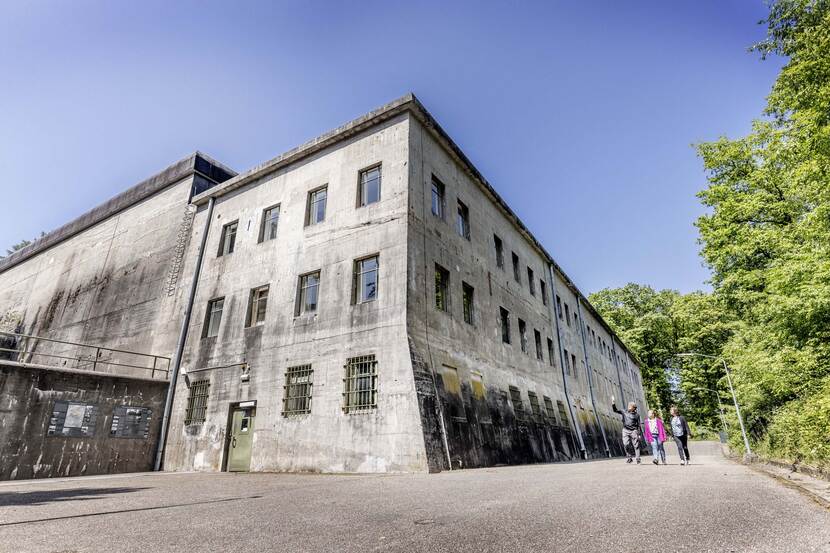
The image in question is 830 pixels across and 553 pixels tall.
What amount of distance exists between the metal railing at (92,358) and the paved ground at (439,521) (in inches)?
457

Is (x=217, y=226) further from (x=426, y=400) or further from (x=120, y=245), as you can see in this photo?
(x=426, y=400)

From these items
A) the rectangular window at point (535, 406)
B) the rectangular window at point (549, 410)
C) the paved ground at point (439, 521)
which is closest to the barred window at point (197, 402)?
the paved ground at point (439, 521)

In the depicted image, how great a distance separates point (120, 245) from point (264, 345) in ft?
49.1

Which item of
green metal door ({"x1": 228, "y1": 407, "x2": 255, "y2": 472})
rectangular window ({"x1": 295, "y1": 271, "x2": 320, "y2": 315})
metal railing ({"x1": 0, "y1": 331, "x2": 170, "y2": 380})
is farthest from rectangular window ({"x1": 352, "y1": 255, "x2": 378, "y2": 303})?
metal railing ({"x1": 0, "y1": 331, "x2": 170, "y2": 380})

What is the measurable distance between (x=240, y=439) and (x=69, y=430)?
18.5 ft

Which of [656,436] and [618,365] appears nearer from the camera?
[656,436]

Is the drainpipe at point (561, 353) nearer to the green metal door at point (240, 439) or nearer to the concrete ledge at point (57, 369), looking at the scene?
the green metal door at point (240, 439)

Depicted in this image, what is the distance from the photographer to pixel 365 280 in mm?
14188

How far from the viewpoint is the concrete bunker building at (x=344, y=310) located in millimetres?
12578

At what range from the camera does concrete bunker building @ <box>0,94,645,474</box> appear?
1258cm

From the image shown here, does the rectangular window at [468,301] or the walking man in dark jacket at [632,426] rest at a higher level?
the rectangular window at [468,301]

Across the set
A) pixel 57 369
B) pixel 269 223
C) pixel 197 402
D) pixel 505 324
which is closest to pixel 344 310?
pixel 269 223

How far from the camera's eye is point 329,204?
16203 mm

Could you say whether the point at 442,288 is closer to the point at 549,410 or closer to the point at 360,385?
the point at 360,385
